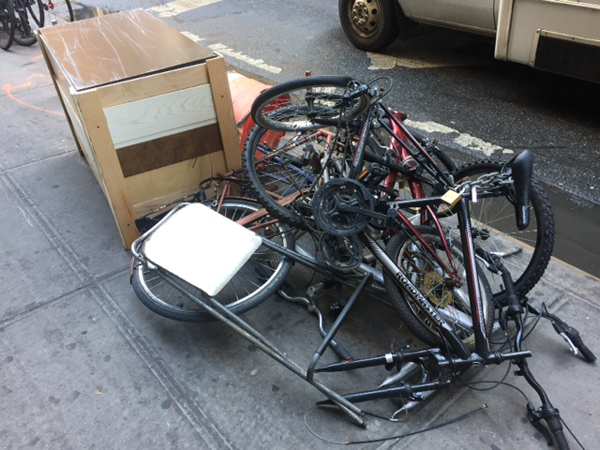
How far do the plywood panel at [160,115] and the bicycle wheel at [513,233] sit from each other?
1.66m

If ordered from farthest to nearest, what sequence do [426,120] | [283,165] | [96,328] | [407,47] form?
[407,47] < [426,120] < [283,165] < [96,328]

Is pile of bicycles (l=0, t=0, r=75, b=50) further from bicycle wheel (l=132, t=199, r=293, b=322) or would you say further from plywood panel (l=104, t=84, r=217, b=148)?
bicycle wheel (l=132, t=199, r=293, b=322)

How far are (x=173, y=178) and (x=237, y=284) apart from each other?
0.90 m

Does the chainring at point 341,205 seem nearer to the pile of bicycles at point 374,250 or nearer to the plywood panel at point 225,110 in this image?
the pile of bicycles at point 374,250

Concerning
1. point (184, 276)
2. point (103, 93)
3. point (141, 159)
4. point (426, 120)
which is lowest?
point (426, 120)

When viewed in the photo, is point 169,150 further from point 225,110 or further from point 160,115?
point 225,110

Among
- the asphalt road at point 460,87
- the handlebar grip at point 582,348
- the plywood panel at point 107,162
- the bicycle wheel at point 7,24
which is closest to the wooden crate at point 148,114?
the plywood panel at point 107,162

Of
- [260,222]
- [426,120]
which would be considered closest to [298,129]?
[260,222]

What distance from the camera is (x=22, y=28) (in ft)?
25.1

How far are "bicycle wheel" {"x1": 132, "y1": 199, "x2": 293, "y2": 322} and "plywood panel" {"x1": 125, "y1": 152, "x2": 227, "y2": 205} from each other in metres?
0.39

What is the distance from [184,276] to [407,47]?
5.25 meters

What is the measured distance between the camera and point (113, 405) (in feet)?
8.80

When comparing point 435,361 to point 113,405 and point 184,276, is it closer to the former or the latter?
point 184,276

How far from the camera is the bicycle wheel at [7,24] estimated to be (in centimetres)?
734
